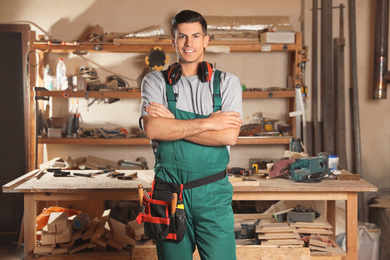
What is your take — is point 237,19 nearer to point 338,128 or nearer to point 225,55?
point 225,55

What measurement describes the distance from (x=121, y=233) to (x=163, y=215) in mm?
1376

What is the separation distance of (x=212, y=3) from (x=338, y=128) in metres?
2.05

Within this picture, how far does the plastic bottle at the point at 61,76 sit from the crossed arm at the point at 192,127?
3.06 metres

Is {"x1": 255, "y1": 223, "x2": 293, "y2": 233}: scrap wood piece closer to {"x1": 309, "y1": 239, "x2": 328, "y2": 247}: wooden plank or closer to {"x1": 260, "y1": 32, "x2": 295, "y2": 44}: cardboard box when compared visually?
{"x1": 309, "y1": 239, "x2": 328, "y2": 247}: wooden plank

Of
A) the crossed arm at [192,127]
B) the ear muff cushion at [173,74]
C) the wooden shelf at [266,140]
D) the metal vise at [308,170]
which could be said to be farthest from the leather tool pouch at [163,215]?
the wooden shelf at [266,140]

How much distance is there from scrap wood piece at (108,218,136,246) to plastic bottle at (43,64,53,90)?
221 cm

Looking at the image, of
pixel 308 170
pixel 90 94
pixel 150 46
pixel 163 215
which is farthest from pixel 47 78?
pixel 163 215

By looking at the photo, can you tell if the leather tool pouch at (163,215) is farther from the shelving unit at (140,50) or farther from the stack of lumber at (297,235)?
the shelving unit at (140,50)

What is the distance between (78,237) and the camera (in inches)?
133

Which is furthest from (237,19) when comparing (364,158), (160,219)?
(160,219)

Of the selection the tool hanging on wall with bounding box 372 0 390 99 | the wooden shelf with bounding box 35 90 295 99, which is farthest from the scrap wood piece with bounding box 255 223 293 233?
the tool hanging on wall with bounding box 372 0 390 99

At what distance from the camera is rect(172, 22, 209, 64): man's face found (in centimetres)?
224

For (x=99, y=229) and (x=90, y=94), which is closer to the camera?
(x=99, y=229)

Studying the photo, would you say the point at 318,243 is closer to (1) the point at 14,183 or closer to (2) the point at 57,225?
(2) the point at 57,225
